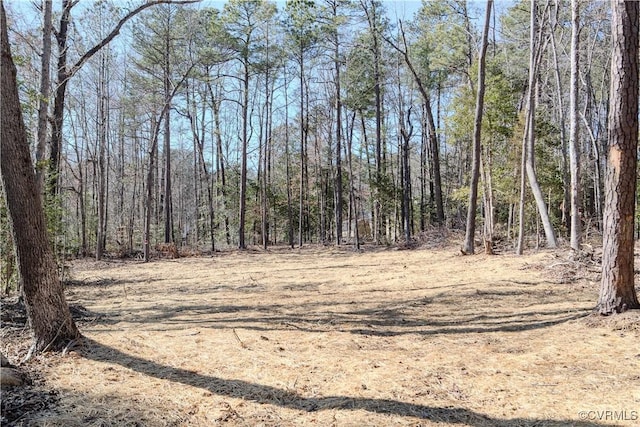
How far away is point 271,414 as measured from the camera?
93.5 inches

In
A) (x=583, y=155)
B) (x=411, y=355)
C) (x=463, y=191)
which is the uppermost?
(x=583, y=155)

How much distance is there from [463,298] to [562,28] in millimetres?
13920

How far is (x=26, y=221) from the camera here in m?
3.12

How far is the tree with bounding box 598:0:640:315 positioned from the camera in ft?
12.9

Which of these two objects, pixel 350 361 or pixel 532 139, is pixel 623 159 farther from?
pixel 532 139

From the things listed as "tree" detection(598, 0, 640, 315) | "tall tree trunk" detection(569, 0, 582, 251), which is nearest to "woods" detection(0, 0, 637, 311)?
"tall tree trunk" detection(569, 0, 582, 251)

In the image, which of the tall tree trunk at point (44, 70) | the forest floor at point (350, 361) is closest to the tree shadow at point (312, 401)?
the forest floor at point (350, 361)

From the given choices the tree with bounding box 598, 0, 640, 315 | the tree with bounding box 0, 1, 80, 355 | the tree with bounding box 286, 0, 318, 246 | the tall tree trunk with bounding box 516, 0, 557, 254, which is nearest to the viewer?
the tree with bounding box 0, 1, 80, 355

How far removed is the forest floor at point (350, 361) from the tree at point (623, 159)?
29 cm

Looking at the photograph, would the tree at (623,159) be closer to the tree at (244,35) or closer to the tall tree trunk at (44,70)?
the tall tree trunk at (44,70)

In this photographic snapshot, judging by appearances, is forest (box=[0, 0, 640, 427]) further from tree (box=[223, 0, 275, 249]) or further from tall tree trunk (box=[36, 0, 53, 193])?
tree (box=[223, 0, 275, 249])

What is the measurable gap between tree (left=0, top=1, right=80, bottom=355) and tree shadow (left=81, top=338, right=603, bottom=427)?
1.70ft

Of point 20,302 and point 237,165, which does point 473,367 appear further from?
point 237,165

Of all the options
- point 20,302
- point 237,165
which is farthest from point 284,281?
point 237,165
